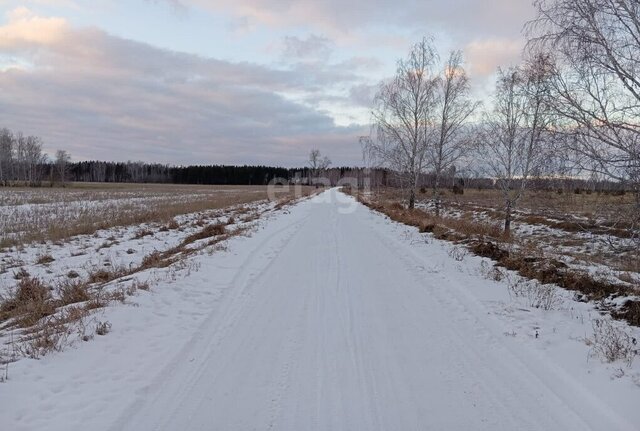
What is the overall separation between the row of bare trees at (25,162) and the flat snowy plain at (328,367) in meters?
97.7

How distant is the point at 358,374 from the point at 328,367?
35cm

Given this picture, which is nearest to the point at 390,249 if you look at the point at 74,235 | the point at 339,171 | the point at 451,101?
the point at 74,235

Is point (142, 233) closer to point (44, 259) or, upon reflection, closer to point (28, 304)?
point (44, 259)

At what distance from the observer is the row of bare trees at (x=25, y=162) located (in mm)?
96000

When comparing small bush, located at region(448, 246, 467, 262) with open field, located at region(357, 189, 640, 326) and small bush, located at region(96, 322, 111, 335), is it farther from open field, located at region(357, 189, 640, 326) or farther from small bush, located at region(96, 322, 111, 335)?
small bush, located at region(96, 322, 111, 335)

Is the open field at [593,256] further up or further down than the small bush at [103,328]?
further up

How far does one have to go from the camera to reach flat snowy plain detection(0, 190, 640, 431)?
3742 mm

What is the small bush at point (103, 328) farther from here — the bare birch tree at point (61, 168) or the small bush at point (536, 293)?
the bare birch tree at point (61, 168)

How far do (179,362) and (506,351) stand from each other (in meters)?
3.93

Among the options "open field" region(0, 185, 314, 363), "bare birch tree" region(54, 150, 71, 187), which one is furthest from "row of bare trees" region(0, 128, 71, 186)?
"open field" region(0, 185, 314, 363)

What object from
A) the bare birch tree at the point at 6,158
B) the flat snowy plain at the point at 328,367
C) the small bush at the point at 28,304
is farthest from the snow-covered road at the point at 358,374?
the bare birch tree at the point at 6,158

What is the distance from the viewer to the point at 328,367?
4.67 meters

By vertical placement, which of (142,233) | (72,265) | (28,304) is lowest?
(72,265)

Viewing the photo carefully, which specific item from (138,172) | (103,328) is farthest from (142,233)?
(138,172)
